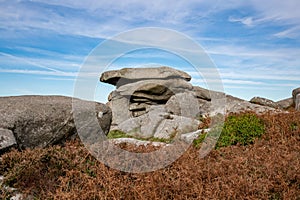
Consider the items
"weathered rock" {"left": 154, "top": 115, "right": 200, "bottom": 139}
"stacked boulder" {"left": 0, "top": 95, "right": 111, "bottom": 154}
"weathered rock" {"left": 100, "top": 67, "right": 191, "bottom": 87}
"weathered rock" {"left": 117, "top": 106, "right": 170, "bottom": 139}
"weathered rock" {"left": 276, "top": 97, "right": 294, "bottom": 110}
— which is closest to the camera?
"stacked boulder" {"left": 0, "top": 95, "right": 111, "bottom": 154}

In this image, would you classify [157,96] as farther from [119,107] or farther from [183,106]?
[183,106]

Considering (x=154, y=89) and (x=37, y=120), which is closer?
(x=37, y=120)

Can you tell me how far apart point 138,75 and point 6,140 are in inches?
607

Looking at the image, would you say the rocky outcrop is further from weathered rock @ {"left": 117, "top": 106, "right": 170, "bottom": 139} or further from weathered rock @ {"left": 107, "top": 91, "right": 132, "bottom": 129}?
weathered rock @ {"left": 117, "top": 106, "right": 170, "bottom": 139}

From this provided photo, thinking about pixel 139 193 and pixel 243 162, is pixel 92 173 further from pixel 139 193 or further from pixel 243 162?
pixel 243 162

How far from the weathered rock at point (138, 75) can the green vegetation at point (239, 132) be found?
41.0ft

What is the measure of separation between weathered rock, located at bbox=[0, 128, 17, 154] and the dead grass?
→ 3.05 feet

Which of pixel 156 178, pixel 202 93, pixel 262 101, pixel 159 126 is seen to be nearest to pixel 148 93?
pixel 202 93

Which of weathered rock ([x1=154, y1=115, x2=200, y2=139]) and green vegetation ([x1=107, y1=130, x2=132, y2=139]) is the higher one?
weathered rock ([x1=154, y1=115, x2=200, y2=139])

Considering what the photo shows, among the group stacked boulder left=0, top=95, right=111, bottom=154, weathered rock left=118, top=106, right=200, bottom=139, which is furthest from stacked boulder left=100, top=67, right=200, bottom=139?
stacked boulder left=0, top=95, right=111, bottom=154

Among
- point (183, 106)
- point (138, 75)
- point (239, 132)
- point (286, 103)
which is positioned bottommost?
point (239, 132)

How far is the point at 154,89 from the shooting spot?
2080 cm

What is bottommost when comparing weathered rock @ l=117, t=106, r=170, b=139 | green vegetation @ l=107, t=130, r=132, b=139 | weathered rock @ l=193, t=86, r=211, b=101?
green vegetation @ l=107, t=130, r=132, b=139

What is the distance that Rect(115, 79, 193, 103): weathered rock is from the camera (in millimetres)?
20859
